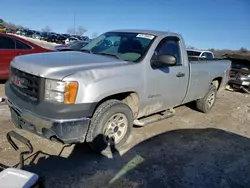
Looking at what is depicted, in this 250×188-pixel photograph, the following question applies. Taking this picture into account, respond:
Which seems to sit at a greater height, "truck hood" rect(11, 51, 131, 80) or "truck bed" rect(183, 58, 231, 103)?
"truck hood" rect(11, 51, 131, 80)

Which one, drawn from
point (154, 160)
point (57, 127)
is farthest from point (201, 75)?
point (57, 127)

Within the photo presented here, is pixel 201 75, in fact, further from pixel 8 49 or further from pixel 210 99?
pixel 8 49

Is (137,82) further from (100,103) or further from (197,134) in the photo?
(197,134)

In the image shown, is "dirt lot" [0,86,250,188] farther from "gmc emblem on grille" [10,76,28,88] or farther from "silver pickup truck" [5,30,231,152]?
"gmc emblem on grille" [10,76,28,88]

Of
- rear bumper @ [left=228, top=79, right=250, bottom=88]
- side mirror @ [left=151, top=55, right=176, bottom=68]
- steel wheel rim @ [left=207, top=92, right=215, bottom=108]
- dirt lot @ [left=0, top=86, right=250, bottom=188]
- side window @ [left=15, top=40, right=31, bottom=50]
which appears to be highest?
side mirror @ [left=151, top=55, right=176, bottom=68]

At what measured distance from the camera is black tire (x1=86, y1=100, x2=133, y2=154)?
136 inches

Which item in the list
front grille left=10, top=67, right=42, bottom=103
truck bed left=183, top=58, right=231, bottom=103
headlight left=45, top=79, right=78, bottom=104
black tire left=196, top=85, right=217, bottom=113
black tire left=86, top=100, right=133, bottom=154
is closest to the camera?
headlight left=45, top=79, right=78, bottom=104

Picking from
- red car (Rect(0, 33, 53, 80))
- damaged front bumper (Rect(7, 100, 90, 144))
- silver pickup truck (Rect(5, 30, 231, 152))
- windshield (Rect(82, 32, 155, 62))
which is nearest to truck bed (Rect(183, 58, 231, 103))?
silver pickup truck (Rect(5, 30, 231, 152))

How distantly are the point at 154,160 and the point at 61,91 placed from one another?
5.85 ft

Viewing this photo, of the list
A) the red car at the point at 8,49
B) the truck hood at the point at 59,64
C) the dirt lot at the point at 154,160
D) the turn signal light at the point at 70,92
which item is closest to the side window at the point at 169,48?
the truck hood at the point at 59,64

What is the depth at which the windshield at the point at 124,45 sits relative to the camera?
425 cm

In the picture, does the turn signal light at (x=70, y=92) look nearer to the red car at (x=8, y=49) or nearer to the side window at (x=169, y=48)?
the side window at (x=169, y=48)

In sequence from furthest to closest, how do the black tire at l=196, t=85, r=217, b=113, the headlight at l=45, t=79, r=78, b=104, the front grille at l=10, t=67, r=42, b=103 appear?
the black tire at l=196, t=85, r=217, b=113 → the front grille at l=10, t=67, r=42, b=103 → the headlight at l=45, t=79, r=78, b=104

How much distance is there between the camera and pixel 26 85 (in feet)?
11.1
